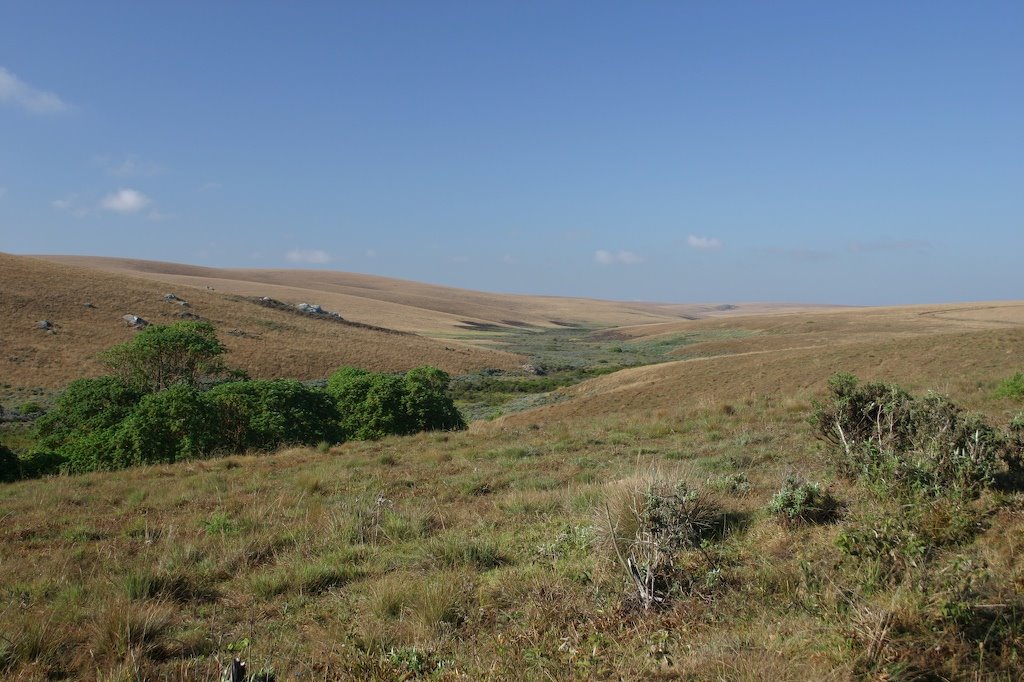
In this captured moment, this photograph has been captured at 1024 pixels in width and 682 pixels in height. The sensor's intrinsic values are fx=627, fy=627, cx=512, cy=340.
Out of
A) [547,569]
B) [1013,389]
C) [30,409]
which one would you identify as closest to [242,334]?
[30,409]

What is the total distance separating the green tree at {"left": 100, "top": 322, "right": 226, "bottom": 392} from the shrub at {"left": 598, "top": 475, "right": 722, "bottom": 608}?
28304mm

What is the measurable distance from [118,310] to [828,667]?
7050cm

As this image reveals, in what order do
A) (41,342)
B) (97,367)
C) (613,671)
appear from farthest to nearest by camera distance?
(41,342), (97,367), (613,671)

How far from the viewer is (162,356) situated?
1176 inches

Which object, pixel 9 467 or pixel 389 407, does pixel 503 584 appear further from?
pixel 389 407

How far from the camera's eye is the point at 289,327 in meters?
69.3

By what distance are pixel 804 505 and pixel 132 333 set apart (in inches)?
2405

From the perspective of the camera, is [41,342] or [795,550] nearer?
[795,550]

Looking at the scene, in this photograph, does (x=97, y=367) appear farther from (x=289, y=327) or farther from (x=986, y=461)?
(x=986, y=461)

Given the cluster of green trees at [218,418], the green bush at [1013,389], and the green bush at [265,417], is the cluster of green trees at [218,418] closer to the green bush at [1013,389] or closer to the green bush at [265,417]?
the green bush at [265,417]

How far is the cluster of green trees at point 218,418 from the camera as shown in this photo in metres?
17.2

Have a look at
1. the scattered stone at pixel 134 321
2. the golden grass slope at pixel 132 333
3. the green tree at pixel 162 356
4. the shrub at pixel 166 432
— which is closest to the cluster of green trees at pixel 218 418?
the shrub at pixel 166 432

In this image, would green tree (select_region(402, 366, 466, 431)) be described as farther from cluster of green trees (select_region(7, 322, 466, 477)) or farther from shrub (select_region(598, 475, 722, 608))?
shrub (select_region(598, 475, 722, 608))

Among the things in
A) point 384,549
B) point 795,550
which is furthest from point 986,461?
point 384,549
